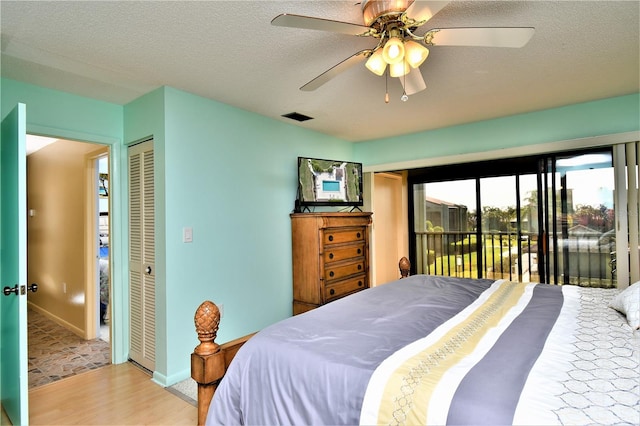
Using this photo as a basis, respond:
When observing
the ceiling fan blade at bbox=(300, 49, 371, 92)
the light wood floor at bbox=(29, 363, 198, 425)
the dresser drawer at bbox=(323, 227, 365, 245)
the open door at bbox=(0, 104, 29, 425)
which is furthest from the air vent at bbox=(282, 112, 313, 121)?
the light wood floor at bbox=(29, 363, 198, 425)

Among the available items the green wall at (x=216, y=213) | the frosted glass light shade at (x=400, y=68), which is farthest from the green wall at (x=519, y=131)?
the frosted glass light shade at (x=400, y=68)

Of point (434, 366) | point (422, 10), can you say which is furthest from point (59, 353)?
point (422, 10)

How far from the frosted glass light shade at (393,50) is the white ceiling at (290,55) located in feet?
1.05

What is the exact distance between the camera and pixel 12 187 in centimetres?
192

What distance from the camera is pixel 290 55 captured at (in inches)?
85.4

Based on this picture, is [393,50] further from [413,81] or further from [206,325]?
[206,325]

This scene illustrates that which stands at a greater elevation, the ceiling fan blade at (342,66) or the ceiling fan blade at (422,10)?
the ceiling fan blade at (422,10)

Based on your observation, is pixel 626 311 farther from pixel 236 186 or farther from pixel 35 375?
pixel 35 375

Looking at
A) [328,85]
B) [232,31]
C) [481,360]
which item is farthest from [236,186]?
[481,360]

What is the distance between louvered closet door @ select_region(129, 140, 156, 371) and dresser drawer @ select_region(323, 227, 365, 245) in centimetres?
167

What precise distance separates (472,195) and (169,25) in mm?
4563

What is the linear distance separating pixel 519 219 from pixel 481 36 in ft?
12.7

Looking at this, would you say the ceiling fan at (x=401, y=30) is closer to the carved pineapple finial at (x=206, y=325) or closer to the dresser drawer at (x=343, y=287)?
the carved pineapple finial at (x=206, y=325)

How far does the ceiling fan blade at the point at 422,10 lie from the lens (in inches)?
51.7
